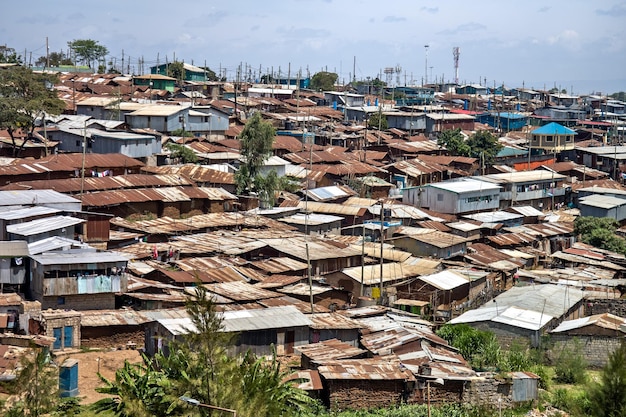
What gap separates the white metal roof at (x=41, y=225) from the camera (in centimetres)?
2431

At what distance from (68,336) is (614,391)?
11.9 metres

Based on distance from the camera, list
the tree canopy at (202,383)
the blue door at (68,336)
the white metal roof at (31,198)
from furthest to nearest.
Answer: the white metal roof at (31,198)
the blue door at (68,336)
the tree canopy at (202,383)

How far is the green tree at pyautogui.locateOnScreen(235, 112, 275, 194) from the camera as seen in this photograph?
38562mm

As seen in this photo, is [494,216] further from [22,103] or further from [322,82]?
[322,82]

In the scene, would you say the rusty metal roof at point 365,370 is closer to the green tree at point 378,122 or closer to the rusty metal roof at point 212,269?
the rusty metal roof at point 212,269

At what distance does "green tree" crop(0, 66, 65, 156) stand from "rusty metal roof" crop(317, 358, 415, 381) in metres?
25.4

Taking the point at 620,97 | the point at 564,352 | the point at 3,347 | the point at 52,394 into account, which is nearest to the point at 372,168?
the point at 564,352

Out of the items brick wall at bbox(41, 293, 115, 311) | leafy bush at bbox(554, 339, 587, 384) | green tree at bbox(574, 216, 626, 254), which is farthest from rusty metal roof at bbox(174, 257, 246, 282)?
Answer: green tree at bbox(574, 216, 626, 254)

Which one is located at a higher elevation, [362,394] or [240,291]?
[240,291]

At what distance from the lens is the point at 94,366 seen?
19.2 m

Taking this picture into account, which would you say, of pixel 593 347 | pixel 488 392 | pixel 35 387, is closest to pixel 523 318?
pixel 593 347

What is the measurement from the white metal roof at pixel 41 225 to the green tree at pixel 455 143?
104 feet

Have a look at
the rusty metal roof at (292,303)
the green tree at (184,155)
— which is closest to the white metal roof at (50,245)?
the rusty metal roof at (292,303)

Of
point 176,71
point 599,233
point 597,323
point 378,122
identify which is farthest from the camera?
point 176,71
